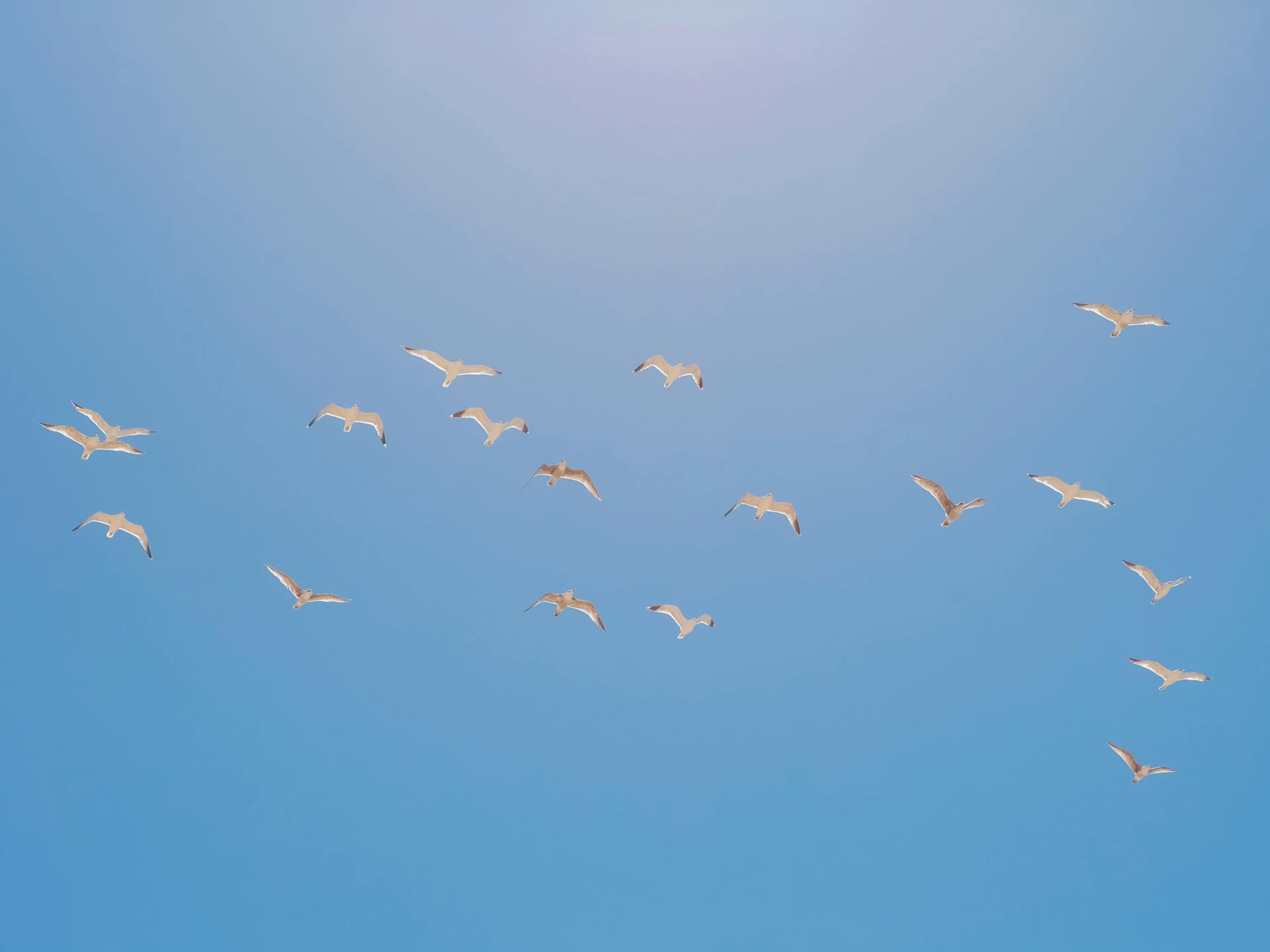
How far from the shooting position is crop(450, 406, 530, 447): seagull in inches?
1522

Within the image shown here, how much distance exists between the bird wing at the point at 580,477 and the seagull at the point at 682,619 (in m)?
6.22

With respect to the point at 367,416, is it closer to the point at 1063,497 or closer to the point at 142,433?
Result: the point at 142,433

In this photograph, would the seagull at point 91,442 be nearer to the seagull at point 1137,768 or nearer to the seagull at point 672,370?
the seagull at point 672,370

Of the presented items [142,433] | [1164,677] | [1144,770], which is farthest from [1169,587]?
[142,433]

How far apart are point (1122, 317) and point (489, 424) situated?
83.5ft

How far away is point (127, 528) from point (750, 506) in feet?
86.5

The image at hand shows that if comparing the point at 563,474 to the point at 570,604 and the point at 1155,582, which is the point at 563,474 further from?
the point at 1155,582

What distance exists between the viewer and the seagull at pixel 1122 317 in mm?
38281

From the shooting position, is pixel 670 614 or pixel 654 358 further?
pixel 670 614

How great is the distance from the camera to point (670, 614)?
43625mm

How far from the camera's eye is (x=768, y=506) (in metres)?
42.3

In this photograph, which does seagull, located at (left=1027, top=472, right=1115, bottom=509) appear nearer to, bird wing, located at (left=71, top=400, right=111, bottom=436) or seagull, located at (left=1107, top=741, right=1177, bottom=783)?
seagull, located at (left=1107, top=741, right=1177, bottom=783)

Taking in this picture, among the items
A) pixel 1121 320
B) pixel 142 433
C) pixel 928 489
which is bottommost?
pixel 142 433

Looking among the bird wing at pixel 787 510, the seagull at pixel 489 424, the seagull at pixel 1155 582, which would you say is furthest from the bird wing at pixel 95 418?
the seagull at pixel 1155 582
